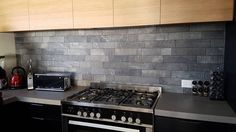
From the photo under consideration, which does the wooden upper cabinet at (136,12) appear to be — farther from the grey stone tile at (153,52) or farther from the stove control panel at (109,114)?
the stove control panel at (109,114)

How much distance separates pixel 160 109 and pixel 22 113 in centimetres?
142

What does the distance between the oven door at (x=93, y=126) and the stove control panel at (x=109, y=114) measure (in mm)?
48

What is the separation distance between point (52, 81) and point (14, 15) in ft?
2.82

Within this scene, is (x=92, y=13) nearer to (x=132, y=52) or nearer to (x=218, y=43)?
(x=132, y=52)

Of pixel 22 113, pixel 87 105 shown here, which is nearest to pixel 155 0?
pixel 87 105

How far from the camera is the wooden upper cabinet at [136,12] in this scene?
5.50 ft

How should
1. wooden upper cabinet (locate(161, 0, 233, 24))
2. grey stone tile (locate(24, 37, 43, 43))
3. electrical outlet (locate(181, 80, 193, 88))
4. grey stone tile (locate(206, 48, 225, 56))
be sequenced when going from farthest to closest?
1. grey stone tile (locate(24, 37, 43, 43))
2. electrical outlet (locate(181, 80, 193, 88))
3. grey stone tile (locate(206, 48, 225, 56))
4. wooden upper cabinet (locate(161, 0, 233, 24))

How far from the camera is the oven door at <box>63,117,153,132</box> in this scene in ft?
5.32

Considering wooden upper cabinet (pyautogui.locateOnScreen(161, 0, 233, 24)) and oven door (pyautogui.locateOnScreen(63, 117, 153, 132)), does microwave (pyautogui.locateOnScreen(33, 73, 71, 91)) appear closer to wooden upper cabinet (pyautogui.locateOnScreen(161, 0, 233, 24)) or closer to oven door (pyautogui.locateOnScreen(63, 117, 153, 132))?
oven door (pyautogui.locateOnScreen(63, 117, 153, 132))

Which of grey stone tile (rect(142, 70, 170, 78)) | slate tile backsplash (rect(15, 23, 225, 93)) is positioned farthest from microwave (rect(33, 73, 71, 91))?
grey stone tile (rect(142, 70, 170, 78))

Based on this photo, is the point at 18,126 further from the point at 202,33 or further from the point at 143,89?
the point at 202,33

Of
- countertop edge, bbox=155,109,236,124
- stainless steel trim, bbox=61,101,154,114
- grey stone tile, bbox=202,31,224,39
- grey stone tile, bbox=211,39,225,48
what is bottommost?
countertop edge, bbox=155,109,236,124

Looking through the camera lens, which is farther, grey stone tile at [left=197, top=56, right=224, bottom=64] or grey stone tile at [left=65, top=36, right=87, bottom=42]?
grey stone tile at [left=65, top=36, right=87, bottom=42]

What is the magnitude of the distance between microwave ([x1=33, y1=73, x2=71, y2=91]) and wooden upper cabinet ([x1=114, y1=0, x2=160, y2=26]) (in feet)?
2.92
